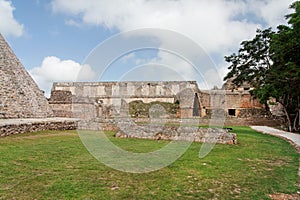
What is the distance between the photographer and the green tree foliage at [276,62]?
13461mm

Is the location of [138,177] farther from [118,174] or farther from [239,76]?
[239,76]

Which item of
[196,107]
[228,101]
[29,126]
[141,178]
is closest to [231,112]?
[228,101]

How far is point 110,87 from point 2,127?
27.2 meters

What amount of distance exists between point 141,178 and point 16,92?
1602cm

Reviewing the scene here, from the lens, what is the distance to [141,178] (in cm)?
502

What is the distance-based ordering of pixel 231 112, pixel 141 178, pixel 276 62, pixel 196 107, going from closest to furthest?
1. pixel 141 178
2. pixel 276 62
3. pixel 196 107
4. pixel 231 112

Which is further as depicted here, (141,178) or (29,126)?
(29,126)

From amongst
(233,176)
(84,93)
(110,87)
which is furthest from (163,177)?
(84,93)

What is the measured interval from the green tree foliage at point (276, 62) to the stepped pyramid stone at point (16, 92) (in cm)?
1449

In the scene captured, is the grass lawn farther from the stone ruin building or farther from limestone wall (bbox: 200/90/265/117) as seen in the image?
limestone wall (bbox: 200/90/265/117)

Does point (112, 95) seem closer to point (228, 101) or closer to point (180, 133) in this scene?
point (228, 101)

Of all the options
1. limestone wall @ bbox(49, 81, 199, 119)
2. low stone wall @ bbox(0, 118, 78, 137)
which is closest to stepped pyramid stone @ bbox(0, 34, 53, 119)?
low stone wall @ bbox(0, 118, 78, 137)

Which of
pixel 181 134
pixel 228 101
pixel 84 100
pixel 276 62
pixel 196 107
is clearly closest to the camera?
pixel 181 134

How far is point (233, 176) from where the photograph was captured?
5.36 meters
